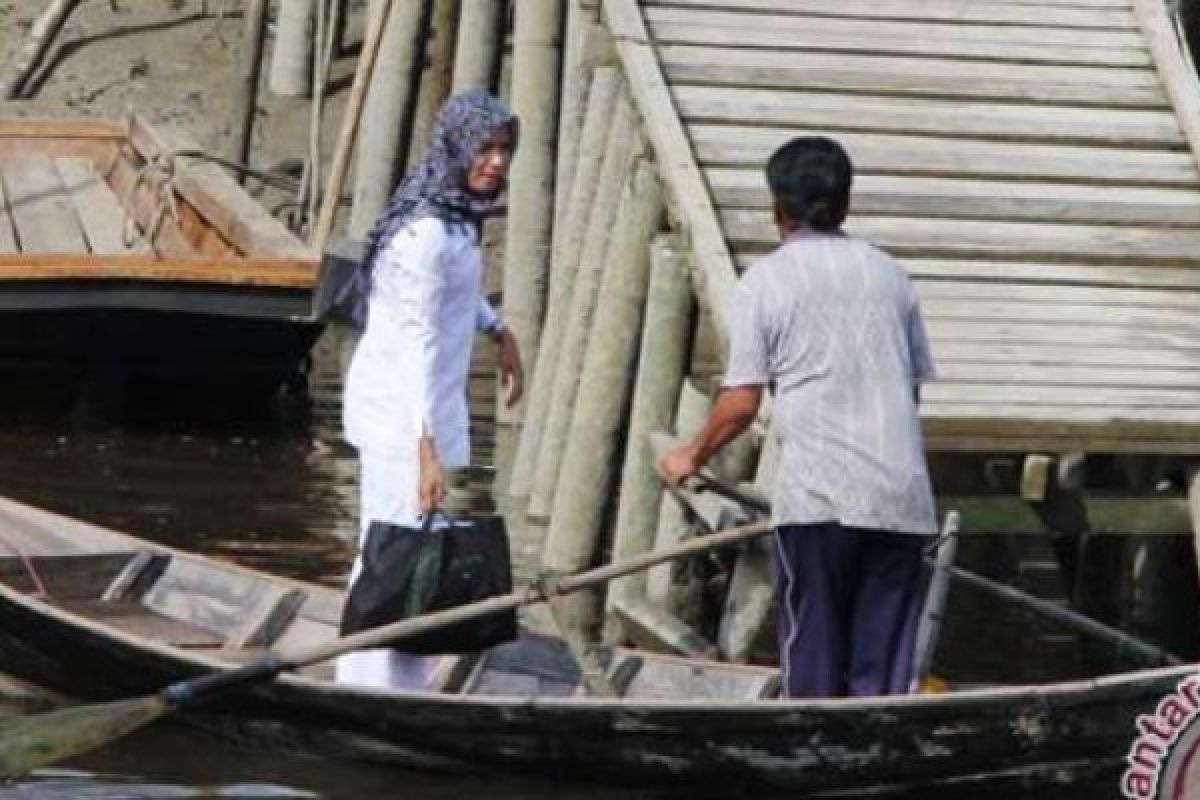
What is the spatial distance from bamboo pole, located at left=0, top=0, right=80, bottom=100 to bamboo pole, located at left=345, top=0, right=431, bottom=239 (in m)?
4.34

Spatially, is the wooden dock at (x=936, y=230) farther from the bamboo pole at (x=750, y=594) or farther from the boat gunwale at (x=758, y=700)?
the boat gunwale at (x=758, y=700)

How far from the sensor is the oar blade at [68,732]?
9.36 m

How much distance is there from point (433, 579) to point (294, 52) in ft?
39.9

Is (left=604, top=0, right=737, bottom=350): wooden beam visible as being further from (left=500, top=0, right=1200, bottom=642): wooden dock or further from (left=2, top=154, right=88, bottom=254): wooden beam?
(left=2, top=154, right=88, bottom=254): wooden beam

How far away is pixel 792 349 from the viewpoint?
8.92 m

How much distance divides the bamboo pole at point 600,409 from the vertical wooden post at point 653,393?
346 millimetres

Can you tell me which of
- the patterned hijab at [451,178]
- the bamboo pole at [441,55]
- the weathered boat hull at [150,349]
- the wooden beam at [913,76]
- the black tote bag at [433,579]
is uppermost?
the bamboo pole at [441,55]

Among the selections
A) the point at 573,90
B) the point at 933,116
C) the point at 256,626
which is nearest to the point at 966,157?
the point at 933,116

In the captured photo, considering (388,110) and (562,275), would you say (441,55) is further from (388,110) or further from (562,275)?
(562,275)

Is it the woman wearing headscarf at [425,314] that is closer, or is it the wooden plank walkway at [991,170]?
the woman wearing headscarf at [425,314]

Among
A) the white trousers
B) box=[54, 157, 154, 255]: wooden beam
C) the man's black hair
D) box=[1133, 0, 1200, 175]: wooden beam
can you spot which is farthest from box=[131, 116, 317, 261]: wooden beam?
the man's black hair

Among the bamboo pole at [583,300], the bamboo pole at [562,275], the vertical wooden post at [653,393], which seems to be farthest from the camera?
the bamboo pole at [562,275]

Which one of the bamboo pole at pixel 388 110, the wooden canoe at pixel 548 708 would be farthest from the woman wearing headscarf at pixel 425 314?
the bamboo pole at pixel 388 110

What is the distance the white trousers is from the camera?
9.45 m
